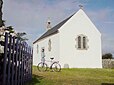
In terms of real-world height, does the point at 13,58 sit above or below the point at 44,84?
above

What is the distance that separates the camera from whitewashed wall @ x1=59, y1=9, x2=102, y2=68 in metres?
34.1

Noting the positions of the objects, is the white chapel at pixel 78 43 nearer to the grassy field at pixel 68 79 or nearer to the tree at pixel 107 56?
the tree at pixel 107 56

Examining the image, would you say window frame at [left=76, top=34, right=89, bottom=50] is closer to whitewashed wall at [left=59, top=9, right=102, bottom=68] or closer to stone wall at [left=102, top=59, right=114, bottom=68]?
whitewashed wall at [left=59, top=9, right=102, bottom=68]

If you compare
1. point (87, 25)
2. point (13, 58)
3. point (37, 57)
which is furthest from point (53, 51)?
point (13, 58)

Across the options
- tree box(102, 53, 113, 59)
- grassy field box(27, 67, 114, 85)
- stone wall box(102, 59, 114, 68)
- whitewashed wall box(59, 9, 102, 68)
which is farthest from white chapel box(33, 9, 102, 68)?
grassy field box(27, 67, 114, 85)

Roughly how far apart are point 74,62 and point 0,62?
27.5 meters

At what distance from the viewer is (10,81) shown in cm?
800

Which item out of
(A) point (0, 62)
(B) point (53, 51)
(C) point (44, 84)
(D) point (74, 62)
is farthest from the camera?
(B) point (53, 51)

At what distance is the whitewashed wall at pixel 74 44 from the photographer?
34.1 meters

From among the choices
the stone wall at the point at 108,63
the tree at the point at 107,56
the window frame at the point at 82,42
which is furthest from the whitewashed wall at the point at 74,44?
the tree at the point at 107,56

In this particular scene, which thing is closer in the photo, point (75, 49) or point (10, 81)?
point (10, 81)

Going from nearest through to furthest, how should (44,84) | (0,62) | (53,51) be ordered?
(0,62) → (44,84) → (53,51)

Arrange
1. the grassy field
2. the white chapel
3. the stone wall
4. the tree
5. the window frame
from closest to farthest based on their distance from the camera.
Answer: the grassy field → the white chapel → the window frame → the stone wall → the tree

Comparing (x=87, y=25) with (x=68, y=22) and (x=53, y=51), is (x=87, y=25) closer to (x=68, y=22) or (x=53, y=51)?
(x=68, y=22)
